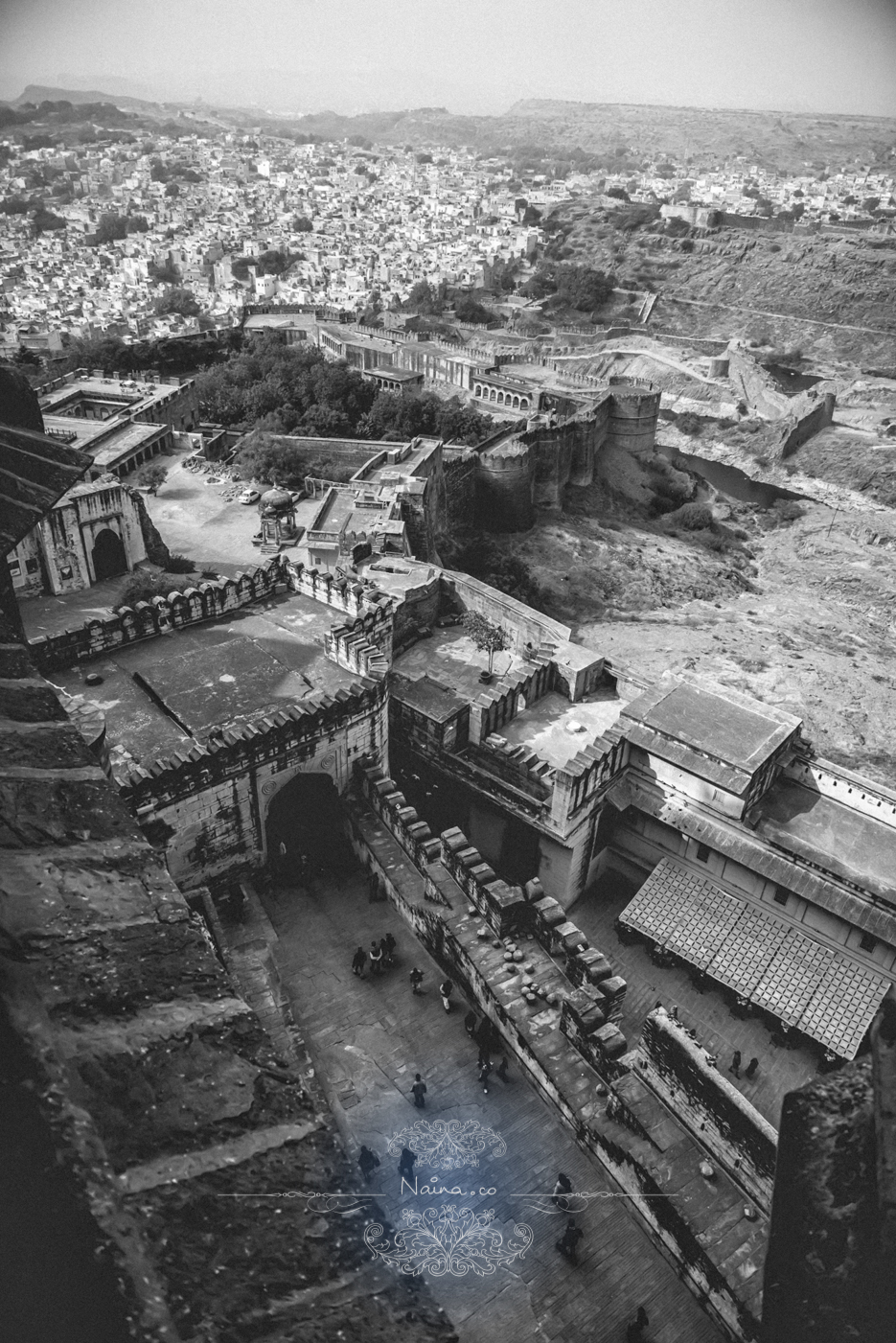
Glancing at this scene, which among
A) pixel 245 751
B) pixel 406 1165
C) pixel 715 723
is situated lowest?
pixel 715 723

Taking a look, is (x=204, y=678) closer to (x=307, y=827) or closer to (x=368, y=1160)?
(x=307, y=827)

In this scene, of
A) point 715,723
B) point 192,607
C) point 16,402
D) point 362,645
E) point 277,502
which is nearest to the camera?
point 16,402

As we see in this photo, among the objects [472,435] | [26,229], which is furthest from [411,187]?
[472,435]

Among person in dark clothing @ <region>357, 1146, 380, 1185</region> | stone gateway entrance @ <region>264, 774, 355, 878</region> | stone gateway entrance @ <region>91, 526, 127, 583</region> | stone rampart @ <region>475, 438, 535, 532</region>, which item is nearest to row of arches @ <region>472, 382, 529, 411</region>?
stone rampart @ <region>475, 438, 535, 532</region>

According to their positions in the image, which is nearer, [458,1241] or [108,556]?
[458,1241]

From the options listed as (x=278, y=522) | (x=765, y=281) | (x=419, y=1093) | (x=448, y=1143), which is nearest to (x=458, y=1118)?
(x=448, y=1143)

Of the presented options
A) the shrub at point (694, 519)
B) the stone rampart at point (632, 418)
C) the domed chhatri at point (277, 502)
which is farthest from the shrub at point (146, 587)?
the stone rampart at point (632, 418)

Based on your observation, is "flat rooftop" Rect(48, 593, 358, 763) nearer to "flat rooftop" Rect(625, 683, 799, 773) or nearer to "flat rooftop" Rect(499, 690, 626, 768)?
"flat rooftop" Rect(499, 690, 626, 768)
